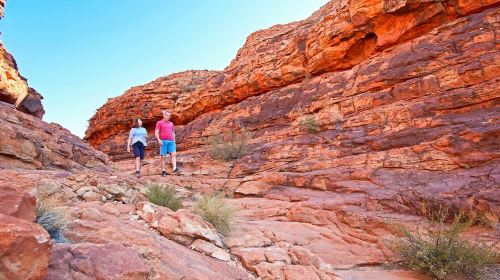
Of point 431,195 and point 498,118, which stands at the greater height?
point 498,118

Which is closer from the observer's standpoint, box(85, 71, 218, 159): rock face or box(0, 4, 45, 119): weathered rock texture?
box(0, 4, 45, 119): weathered rock texture

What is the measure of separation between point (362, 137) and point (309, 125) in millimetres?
2459

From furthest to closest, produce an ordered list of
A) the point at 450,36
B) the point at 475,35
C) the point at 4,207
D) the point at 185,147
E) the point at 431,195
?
the point at 185,147
the point at 450,36
the point at 475,35
the point at 431,195
the point at 4,207

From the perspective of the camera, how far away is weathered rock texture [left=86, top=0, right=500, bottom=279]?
5.84 meters

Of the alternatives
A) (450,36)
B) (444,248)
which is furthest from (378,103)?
(444,248)

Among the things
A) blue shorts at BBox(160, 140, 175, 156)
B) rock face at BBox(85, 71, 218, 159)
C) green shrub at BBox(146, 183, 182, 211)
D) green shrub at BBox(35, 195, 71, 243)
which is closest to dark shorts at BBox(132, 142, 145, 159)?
blue shorts at BBox(160, 140, 175, 156)

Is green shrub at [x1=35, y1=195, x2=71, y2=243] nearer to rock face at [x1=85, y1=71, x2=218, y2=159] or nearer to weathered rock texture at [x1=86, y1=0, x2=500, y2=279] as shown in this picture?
weathered rock texture at [x1=86, y1=0, x2=500, y2=279]

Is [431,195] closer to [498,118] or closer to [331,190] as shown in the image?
[331,190]

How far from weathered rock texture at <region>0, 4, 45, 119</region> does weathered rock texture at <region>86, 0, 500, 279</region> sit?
6.54m

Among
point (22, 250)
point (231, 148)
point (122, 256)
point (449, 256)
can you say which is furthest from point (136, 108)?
point (22, 250)

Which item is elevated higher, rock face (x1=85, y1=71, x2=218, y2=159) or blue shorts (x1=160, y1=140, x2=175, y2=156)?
rock face (x1=85, y1=71, x2=218, y2=159)

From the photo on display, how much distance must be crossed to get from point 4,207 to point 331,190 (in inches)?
290

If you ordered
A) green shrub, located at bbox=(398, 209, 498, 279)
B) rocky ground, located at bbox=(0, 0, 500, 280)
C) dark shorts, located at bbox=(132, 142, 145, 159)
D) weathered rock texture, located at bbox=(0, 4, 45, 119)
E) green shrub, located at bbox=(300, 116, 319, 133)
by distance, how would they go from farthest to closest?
weathered rock texture, located at bbox=(0, 4, 45, 119) < green shrub, located at bbox=(300, 116, 319, 133) < dark shorts, located at bbox=(132, 142, 145, 159) < green shrub, located at bbox=(398, 209, 498, 279) < rocky ground, located at bbox=(0, 0, 500, 280)

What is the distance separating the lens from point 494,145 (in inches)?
277
